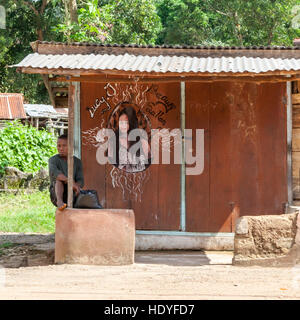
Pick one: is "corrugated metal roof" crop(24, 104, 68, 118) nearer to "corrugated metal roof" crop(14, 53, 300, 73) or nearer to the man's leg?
"corrugated metal roof" crop(14, 53, 300, 73)

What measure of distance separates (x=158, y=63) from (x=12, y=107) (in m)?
19.5

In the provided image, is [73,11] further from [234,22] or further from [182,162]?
[182,162]

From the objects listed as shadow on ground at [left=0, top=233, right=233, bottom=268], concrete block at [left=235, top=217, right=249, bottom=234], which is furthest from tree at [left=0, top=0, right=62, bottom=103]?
concrete block at [left=235, top=217, right=249, bottom=234]

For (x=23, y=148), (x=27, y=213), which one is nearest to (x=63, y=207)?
(x=27, y=213)

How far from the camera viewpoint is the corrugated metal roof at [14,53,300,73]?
6.93 meters

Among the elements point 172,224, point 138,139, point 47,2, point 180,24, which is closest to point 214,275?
point 172,224

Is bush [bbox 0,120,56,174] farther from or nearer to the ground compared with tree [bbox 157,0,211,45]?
nearer to the ground

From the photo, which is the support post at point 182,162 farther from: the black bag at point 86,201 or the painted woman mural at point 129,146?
the black bag at point 86,201

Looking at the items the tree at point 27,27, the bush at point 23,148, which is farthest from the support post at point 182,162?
the tree at point 27,27

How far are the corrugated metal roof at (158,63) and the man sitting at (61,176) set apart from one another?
1.18 metres

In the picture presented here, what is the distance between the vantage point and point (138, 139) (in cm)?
858

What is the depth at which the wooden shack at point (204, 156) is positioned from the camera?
847cm

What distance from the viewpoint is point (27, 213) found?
39.8ft

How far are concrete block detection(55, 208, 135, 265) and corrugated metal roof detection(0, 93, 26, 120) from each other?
1946 centimetres
